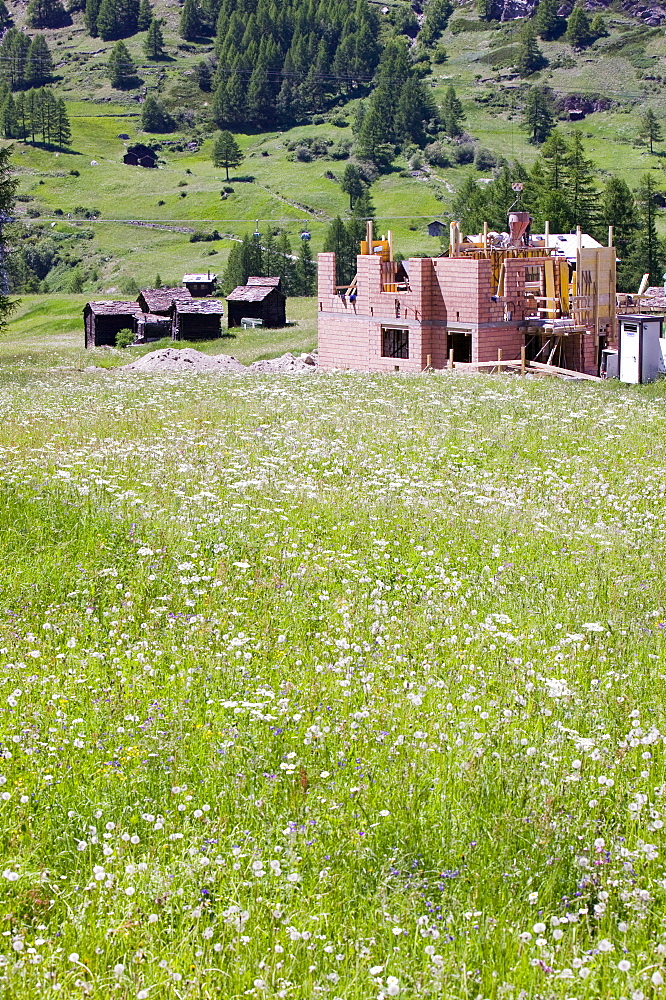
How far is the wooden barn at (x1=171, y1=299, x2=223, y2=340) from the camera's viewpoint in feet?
270

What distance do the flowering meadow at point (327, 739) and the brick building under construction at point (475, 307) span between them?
29003 mm

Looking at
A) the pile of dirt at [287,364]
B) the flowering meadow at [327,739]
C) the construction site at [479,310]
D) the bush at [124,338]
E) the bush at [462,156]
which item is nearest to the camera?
the flowering meadow at [327,739]

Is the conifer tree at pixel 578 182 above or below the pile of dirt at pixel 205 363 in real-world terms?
above

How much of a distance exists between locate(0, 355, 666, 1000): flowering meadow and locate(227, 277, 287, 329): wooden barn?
7598 centimetres

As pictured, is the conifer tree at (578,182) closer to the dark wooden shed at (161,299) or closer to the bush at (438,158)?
the dark wooden shed at (161,299)

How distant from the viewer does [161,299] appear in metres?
87.6

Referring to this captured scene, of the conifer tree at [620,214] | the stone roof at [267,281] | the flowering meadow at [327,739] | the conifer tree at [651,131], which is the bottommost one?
the flowering meadow at [327,739]

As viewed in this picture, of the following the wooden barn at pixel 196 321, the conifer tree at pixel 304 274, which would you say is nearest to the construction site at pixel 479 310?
the wooden barn at pixel 196 321

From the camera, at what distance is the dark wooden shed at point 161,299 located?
86188 millimetres

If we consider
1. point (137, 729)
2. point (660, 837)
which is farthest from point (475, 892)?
point (137, 729)

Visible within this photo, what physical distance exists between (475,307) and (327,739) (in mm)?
37318

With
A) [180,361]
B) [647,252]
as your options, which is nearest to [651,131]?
[647,252]

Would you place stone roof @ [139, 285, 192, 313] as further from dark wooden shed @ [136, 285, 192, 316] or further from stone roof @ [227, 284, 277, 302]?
stone roof @ [227, 284, 277, 302]

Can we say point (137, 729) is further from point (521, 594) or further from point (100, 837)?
point (521, 594)
